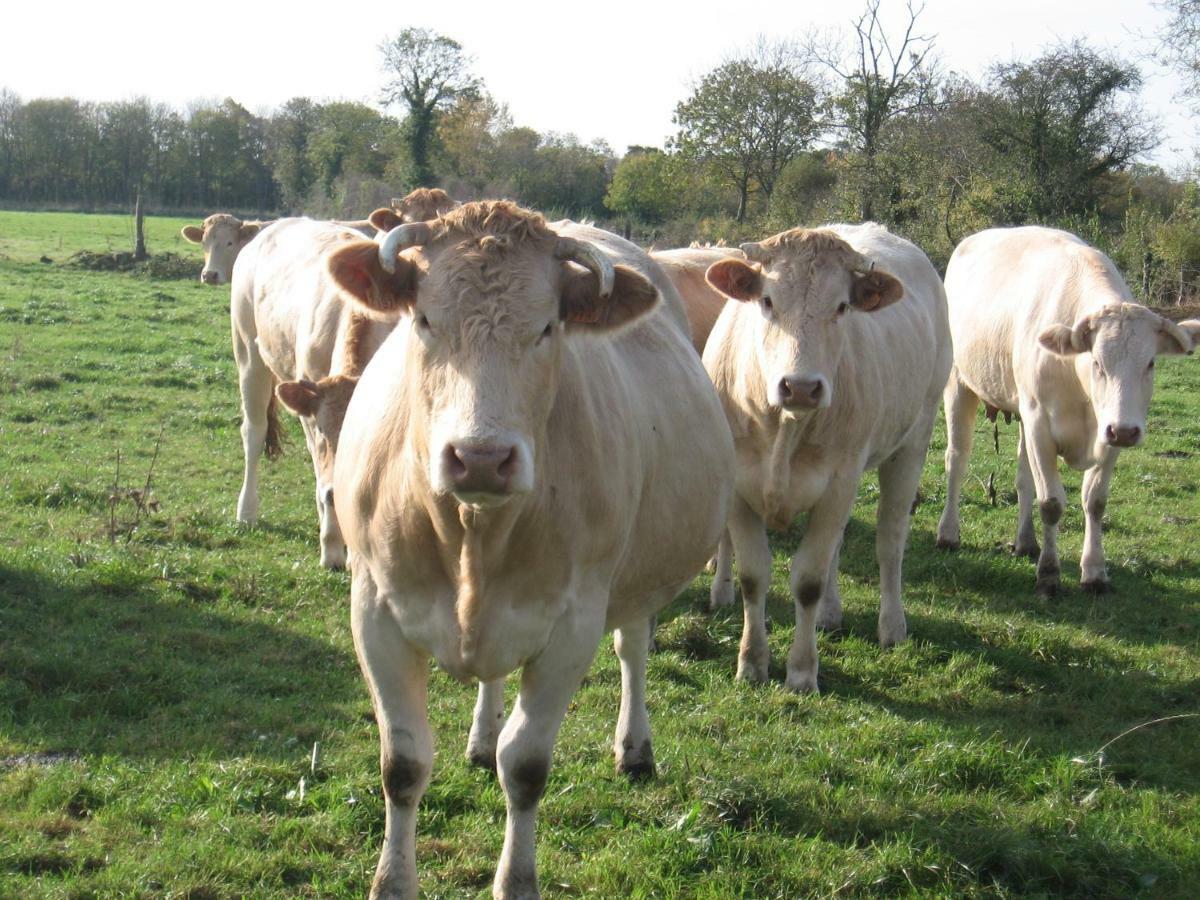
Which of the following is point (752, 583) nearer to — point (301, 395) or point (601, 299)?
point (301, 395)

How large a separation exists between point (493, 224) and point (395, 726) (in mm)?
1630

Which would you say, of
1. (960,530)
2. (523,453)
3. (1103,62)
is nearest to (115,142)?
(1103,62)

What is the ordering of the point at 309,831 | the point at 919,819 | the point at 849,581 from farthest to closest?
the point at 849,581 → the point at 919,819 → the point at 309,831

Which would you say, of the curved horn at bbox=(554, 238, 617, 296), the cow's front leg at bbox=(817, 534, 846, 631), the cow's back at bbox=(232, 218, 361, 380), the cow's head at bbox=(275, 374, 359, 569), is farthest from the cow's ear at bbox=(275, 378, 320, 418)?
the cow's front leg at bbox=(817, 534, 846, 631)

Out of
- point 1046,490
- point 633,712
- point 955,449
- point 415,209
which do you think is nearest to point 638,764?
point 633,712

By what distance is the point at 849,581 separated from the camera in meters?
8.16

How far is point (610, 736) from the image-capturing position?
5.31 meters

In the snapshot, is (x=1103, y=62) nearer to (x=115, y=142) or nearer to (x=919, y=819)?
(x=919, y=819)

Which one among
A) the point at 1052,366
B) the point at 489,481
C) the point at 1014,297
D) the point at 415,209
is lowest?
the point at 489,481

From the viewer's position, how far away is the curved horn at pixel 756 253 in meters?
6.10

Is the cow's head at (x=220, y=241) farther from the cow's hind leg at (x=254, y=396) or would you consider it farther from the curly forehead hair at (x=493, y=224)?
the curly forehead hair at (x=493, y=224)

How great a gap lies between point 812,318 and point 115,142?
68.0m

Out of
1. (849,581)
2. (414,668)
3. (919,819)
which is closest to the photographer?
(414,668)

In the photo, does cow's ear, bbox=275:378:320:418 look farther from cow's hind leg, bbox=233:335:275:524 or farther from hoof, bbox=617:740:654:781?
cow's hind leg, bbox=233:335:275:524
